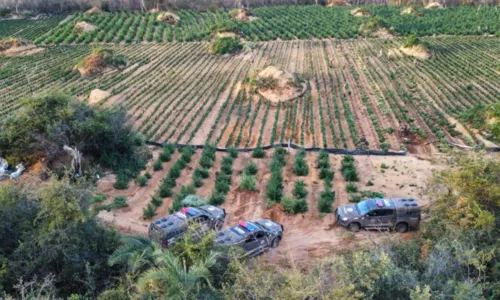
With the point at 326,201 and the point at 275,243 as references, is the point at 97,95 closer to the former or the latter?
the point at 326,201

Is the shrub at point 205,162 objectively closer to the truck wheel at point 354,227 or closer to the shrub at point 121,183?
the shrub at point 121,183

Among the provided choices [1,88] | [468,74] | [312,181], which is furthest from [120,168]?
[468,74]

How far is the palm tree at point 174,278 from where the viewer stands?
9.07 meters

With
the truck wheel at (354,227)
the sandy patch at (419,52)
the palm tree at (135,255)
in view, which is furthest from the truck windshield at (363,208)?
the sandy patch at (419,52)

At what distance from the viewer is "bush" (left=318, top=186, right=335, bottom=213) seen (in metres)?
16.5

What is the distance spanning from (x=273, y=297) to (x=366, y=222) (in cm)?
710

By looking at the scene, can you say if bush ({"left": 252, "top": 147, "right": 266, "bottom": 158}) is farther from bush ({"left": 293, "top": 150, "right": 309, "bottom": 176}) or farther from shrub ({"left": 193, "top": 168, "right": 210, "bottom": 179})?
shrub ({"left": 193, "top": 168, "right": 210, "bottom": 179})

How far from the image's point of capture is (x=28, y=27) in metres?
52.7

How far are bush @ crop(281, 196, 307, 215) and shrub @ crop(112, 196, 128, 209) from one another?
6290mm

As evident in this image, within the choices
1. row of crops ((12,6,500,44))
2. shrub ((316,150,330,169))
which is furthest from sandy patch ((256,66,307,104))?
row of crops ((12,6,500,44))

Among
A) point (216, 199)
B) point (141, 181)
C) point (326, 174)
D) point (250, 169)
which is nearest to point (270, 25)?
point (250, 169)

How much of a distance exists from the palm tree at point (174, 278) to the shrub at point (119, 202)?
7.44 metres

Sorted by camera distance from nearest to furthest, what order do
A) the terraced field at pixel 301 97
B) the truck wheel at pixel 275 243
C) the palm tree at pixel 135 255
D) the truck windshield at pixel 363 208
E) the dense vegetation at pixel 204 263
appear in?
1. the dense vegetation at pixel 204 263
2. the palm tree at pixel 135 255
3. the truck wheel at pixel 275 243
4. the truck windshield at pixel 363 208
5. the terraced field at pixel 301 97

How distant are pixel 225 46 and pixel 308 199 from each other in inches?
1068
